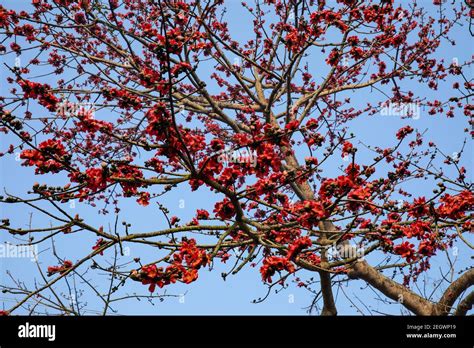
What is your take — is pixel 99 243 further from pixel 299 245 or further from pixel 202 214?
pixel 299 245

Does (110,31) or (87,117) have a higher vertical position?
(110,31)

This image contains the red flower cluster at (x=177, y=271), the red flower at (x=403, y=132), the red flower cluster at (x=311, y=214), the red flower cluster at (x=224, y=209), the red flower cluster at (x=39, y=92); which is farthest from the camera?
the red flower at (x=403, y=132)

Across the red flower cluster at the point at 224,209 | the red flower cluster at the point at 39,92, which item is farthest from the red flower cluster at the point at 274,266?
the red flower cluster at the point at 39,92

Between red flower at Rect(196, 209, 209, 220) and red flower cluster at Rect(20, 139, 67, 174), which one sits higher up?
red flower cluster at Rect(20, 139, 67, 174)

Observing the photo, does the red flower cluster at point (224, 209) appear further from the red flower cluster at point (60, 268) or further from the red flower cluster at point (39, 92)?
the red flower cluster at point (39, 92)

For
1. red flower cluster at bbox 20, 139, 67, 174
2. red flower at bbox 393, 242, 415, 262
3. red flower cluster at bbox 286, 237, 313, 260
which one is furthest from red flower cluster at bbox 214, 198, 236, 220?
red flower at bbox 393, 242, 415, 262

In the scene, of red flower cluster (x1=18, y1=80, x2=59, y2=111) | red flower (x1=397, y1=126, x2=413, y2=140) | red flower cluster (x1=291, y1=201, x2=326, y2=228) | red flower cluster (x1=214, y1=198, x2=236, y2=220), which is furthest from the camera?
red flower (x1=397, y1=126, x2=413, y2=140)

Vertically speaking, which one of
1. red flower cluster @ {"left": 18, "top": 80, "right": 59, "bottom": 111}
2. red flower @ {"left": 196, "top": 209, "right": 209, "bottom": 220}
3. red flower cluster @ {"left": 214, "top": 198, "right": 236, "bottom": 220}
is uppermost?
red flower cluster @ {"left": 18, "top": 80, "right": 59, "bottom": 111}

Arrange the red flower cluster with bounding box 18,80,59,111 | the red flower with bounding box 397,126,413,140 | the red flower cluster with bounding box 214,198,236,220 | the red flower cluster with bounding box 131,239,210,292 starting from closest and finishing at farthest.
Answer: the red flower cluster with bounding box 131,239,210,292
the red flower cluster with bounding box 18,80,59,111
the red flower cluster with bounding box 214,198,236,220
the red flower with bounding box 397,126,413,140

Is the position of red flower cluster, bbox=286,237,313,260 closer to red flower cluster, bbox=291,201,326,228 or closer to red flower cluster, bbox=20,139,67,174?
red flower cluster, bbox=291,201,326,228
